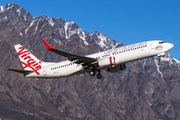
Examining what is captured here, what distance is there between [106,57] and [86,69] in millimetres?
5431

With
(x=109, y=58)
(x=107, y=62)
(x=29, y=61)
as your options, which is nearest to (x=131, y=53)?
(x=109, y=58)

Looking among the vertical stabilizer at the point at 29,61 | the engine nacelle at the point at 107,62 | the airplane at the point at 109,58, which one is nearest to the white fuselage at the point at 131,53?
the airplane at the point at 109,58

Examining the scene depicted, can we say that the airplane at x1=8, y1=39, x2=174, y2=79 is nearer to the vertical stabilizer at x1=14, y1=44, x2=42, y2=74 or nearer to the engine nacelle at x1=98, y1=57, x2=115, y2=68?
the engine nacelle at x1=98, y1=57, x2=115, y2=68

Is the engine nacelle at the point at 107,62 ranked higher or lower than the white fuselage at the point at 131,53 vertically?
lower

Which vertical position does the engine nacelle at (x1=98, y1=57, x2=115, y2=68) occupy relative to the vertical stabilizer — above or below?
below

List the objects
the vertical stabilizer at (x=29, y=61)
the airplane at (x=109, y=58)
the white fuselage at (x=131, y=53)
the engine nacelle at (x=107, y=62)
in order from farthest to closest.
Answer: the vertical stabilizer at (x=29, y=61) → the white fuselage at (x=131, y=53) → the airplane at (x=109, y=58) → the engine nacelle at (x=107, y=62)

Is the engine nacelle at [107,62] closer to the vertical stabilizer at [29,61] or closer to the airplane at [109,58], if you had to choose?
the airplane at [109,58]

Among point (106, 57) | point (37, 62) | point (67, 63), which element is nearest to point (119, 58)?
point (106, 57)

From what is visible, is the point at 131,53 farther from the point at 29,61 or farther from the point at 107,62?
the point at 29,61

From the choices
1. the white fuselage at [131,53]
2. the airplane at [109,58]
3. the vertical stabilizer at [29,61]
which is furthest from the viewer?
the vertical stabilizer at [29,61]

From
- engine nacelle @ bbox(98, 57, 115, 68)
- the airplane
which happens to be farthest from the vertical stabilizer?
engine nacelle @ bbox(98, 57, 115, 68)

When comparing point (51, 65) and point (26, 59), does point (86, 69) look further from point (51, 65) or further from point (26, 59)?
point (26, 59)

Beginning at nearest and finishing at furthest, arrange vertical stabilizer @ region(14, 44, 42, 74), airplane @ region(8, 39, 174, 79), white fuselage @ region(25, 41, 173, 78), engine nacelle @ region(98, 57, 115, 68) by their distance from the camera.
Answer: engine nacelle @ region(98, 57, 115, 68), airplane @ region(8, 39, 174, 79), white fuselage @ region(25, 41, 173, 78), vertical stabilizer @ region(14, 44, 42, 74)

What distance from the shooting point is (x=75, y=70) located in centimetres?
6062
